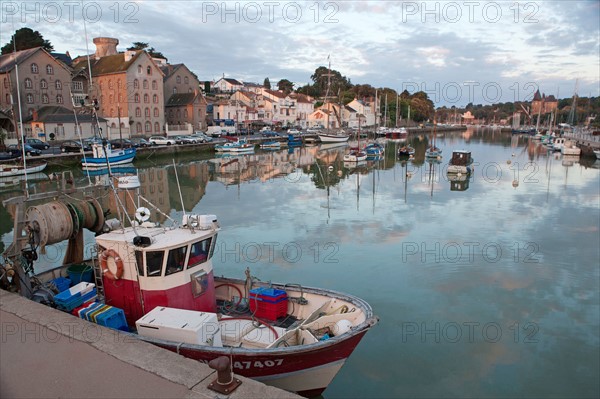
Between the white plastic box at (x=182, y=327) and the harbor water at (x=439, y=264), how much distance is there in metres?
2.64

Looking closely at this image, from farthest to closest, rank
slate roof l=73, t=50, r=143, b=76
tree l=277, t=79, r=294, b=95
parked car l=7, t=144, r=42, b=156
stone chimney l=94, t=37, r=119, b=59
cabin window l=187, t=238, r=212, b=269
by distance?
tree l=277, t=79, r=294, b=95, stone chimney l=94, t=37, r=119, b=59, slate roof l=73, t=50, r=143, b=76, parked car l=7, t=144, r=42, b=156, cabin window l=187, t=238, r=212, b=269

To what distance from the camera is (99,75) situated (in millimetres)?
56469

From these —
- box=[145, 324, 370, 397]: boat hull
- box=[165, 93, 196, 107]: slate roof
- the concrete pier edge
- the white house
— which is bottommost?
box=[145, 324, 370, 397]: boat hull

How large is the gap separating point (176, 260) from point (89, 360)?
7.30 feet

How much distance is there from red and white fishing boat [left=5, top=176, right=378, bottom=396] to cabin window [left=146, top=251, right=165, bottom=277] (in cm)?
2

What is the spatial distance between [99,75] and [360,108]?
213 feet

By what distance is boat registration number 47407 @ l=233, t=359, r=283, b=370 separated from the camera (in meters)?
6.43

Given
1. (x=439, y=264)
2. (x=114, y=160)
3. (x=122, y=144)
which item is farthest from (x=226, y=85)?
(x=439, y=264)

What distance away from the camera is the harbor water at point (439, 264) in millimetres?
8328

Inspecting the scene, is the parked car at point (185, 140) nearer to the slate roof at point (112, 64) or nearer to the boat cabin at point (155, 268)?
the slate roof at point (112, 64)

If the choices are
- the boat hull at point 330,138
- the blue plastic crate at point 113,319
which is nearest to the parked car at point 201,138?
the boat hull at point 330,138

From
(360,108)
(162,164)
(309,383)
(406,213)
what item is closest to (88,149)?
(162,164)

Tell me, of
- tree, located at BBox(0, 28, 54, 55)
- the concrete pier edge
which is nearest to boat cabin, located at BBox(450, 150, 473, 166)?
the concrete pier edge

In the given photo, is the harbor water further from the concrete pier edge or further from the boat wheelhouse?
the concrete pier edge
